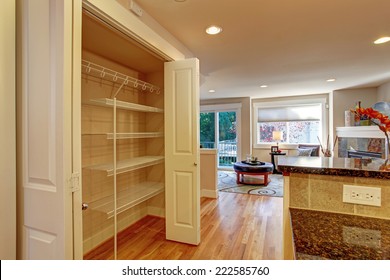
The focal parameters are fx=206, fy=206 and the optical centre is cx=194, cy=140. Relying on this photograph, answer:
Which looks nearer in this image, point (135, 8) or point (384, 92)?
point (135, 8)

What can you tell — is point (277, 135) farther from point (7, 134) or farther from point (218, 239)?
point (7, 134)

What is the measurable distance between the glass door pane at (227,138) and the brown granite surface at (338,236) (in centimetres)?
610

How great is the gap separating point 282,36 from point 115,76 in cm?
203

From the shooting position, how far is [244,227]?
2.79m

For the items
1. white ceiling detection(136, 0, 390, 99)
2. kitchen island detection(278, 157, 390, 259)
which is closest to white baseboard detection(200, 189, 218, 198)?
white ceiling detection(136, 0, 390, 99)

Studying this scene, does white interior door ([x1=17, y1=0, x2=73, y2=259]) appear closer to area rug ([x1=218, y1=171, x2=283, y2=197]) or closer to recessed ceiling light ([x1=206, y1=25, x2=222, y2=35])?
recessed ceiling light ([x1=206, y1=25, x2=222, y2=35])

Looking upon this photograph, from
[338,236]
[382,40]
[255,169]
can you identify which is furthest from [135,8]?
[255,169]

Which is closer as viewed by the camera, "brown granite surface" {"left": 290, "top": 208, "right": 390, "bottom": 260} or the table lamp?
"brown granite surface" {"left": 290, "top": 208, "right": 390, "bottom": 260}

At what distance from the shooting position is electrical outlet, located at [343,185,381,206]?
0.91 meters

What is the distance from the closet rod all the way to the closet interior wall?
0.02m

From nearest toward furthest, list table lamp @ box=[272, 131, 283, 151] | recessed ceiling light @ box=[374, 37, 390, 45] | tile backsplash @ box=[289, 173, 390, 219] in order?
1. tile backsplash @ box=[289, 173, 390, 219]
2. recessed ceiling light @ box=[374, 37, 390, 45]
3. table lamp @ box=[272, 131, 283, 151]

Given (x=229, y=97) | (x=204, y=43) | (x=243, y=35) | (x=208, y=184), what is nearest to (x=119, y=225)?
(x=208, y=184)

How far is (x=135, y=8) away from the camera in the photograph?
172 centimetres

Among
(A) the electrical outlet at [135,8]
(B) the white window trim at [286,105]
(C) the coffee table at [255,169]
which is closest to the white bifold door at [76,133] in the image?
(A) the electrical outlet at [135,8]
